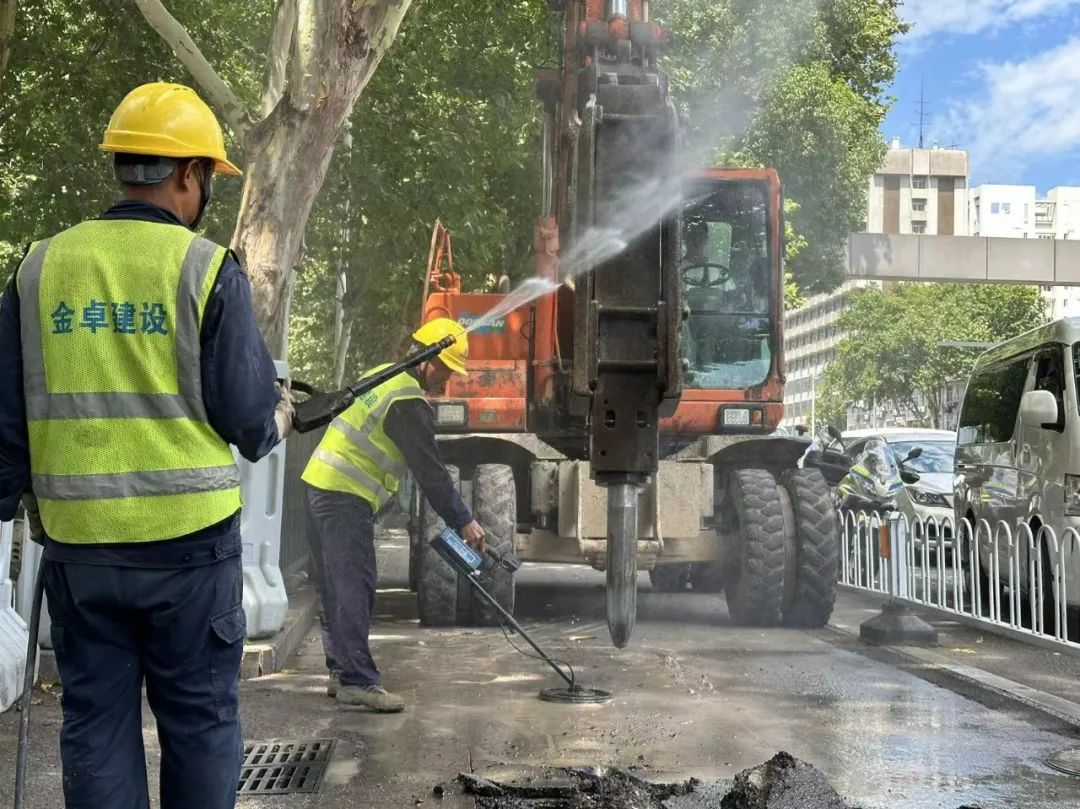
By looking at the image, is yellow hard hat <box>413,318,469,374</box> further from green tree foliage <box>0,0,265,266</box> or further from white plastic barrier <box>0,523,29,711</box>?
green tree foliage <box>0,0,265,266</box>

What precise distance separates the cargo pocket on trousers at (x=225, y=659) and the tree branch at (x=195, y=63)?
29.1 feet

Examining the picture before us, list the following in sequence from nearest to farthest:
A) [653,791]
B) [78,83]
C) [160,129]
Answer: [160,129] < [653,791] < [78,83]

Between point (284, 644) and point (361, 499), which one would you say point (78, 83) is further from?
point (361, 499)

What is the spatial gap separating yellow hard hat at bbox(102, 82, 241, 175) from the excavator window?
292 inches

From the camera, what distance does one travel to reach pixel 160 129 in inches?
129

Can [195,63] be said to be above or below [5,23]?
above

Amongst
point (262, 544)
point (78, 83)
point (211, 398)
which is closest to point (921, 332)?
point (78, 83)

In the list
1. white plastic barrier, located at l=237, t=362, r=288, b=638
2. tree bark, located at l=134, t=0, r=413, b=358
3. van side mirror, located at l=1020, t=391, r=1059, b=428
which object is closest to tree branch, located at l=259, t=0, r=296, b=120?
tree bark, located at l=134, t=0, r=413, b=358

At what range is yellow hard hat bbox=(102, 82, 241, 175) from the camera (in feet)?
10.8

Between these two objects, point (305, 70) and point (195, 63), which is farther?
point (195, 63)

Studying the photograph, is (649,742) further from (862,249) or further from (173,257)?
(862,249)

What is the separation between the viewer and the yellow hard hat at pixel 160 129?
10.8 ft

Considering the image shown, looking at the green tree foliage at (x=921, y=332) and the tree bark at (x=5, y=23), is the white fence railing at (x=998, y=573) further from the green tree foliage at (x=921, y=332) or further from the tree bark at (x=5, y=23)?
the green tree foliage at (x=921, y=332)

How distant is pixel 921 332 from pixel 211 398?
204 ft
